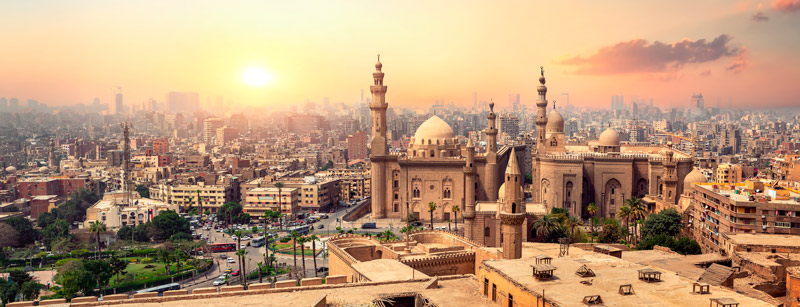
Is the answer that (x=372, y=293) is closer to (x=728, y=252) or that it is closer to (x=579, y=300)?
(x=579, y=300)

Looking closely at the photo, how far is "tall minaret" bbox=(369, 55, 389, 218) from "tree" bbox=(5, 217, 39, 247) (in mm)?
28876

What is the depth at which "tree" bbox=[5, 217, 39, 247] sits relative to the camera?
53156mm

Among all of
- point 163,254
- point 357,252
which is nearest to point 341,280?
point 357,252

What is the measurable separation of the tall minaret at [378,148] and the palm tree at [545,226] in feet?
60.6

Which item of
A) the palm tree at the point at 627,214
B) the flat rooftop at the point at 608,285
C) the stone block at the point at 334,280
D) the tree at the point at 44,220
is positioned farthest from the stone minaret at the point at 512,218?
the tree at the point at 44,220

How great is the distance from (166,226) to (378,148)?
19.0 metres

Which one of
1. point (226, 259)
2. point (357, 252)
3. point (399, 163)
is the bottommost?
point (226, 259)

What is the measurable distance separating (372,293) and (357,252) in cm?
1309

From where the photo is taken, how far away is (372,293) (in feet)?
66.3

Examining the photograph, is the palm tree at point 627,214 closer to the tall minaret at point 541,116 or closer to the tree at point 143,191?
the tall minaret at point 541,116

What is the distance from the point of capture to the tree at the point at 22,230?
5316cm

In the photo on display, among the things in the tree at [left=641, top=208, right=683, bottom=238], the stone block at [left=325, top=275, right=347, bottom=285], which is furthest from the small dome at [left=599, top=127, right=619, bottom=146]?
the stone block at [left=325, top=275, right=347, bottom=285]

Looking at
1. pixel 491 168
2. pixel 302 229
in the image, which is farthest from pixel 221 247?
pixel 491 168

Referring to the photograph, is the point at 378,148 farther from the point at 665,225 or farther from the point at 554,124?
the point at 665,225
